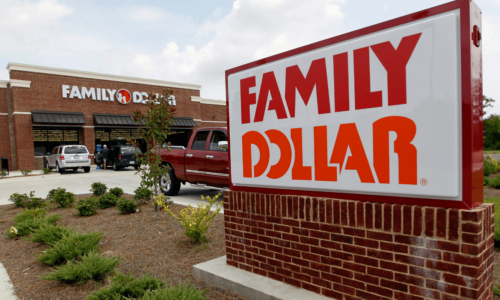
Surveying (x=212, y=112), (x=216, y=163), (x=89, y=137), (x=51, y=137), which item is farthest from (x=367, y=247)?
(x=212, y=112)

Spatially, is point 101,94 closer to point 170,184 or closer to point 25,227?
point 170,184

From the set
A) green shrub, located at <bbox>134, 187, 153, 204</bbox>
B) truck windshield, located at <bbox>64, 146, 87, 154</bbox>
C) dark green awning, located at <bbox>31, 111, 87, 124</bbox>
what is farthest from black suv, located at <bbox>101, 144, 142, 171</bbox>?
green shrub, located at <bbox>134, 187, 153, 204</bbox>

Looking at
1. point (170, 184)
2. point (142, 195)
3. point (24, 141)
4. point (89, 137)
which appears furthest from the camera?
point (89, 137)

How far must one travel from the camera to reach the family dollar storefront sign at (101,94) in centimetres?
2617

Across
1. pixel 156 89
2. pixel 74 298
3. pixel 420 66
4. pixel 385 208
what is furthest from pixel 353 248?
pixel 156 89

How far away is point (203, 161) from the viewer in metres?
8.39

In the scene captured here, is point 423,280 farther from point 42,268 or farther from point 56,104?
point 56,104

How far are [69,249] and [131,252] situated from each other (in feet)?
2.62

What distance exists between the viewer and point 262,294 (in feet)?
9.79

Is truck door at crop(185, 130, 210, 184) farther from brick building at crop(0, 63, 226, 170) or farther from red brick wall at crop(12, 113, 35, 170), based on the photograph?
red brick wall at crop(12, 113, 35, 170)

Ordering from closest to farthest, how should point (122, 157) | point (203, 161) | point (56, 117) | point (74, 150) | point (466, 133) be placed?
point (466, 133)
point (203, 161)
point (74, 150)
point (122, 157)
point (56, 117)

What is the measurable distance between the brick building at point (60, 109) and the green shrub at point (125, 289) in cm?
2271

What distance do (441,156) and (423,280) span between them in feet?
2.88

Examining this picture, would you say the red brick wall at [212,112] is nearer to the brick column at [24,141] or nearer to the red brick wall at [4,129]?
the brick column at [24,141]
